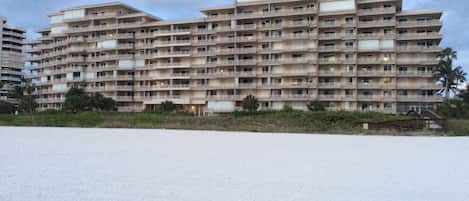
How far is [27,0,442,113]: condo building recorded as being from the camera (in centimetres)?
5512

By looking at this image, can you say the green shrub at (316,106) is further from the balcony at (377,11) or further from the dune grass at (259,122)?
the balcony at (377,11)

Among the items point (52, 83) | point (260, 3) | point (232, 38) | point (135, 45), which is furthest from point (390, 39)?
point (52, 83)

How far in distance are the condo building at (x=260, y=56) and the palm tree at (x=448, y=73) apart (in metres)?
1.49

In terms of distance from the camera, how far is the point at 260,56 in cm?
6119

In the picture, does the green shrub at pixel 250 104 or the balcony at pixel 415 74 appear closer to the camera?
the balcony at pixel 415 74

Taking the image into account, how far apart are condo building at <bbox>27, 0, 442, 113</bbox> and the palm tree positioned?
1.49 meters

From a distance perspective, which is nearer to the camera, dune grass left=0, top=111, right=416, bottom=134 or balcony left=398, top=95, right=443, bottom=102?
dune grass left=0, top=111, right=416, bottom=134

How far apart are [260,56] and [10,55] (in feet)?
320

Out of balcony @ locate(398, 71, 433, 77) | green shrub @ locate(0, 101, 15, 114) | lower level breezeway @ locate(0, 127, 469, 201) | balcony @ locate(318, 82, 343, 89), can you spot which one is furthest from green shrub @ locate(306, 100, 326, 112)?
green shrub @ locate(0, 101, 15, 114)

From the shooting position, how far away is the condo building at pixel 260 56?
55119mm

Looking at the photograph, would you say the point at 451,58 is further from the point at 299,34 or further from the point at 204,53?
the point at 204,53

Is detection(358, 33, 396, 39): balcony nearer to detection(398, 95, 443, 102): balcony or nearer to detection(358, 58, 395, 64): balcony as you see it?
detection(358, 58, 395, 64): balcony

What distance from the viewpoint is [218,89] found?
62344mm

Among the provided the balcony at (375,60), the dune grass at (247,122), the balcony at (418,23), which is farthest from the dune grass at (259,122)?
the balcony at (418,23)
